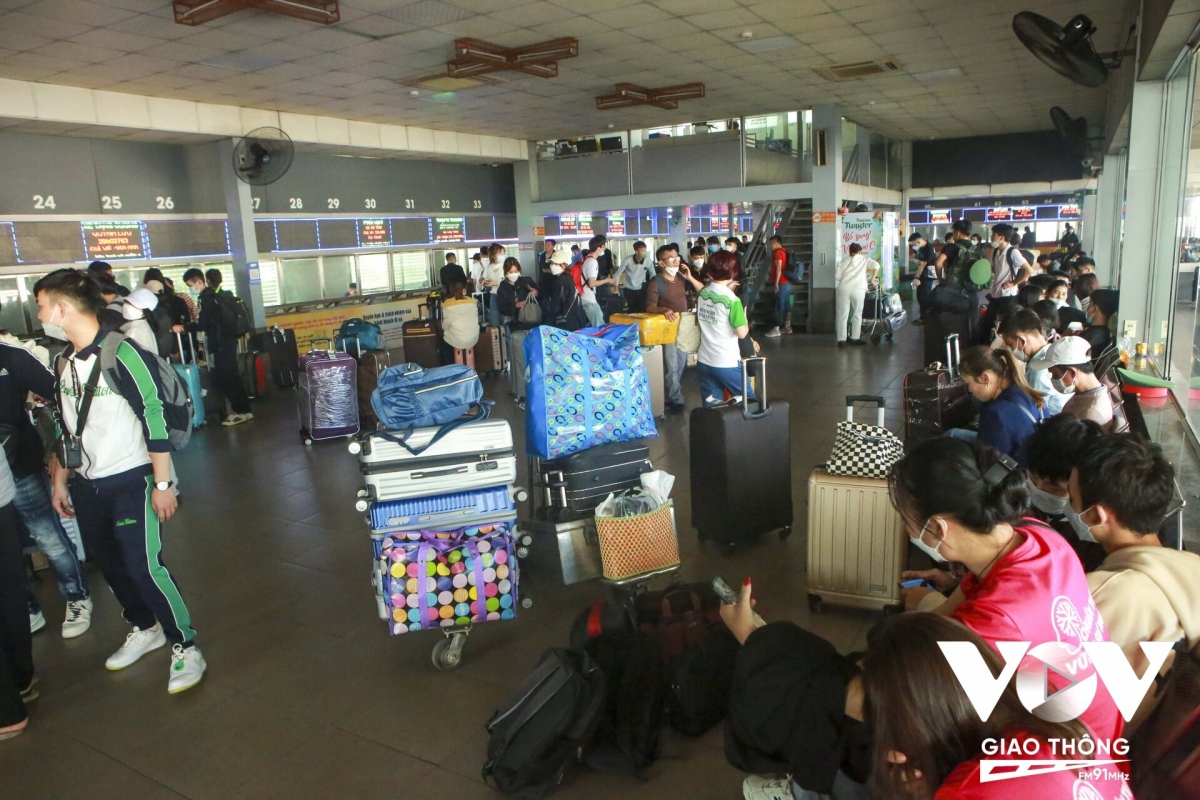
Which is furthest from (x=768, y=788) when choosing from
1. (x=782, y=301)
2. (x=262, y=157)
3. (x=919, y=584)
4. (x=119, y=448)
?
(x=782, y=301)

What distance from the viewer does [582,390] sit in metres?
4.19

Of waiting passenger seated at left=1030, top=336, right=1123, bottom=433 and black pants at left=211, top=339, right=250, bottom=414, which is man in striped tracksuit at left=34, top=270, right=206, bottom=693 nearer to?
waiting passenger seated at left=1030, top=336, right=1123, bottom=433

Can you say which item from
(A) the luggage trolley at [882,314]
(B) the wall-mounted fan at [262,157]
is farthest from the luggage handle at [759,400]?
(A) the luggage trolley at [882,314]

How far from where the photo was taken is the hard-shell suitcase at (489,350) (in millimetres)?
11289

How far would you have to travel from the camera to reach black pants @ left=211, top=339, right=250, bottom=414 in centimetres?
902

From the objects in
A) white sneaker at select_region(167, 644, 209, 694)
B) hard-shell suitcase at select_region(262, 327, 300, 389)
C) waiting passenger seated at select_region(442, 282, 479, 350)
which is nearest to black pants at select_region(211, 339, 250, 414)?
A: hard-shell suitcase at select_region(262, 327, 300, 389)

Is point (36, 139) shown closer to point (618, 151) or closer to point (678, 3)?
point (678, 3)

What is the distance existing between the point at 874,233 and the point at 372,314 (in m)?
9.03

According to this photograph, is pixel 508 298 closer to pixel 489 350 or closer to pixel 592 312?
pixel 489 350

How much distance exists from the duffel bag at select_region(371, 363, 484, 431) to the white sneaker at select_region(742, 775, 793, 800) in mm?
2073

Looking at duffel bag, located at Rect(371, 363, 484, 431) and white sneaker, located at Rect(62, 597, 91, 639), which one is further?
white sneaker, located at Rect(62, 597, 91, 639)

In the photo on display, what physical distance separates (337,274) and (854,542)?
12.8m

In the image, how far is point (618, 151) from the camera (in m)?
16.7

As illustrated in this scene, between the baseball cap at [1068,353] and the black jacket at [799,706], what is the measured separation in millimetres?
2507
